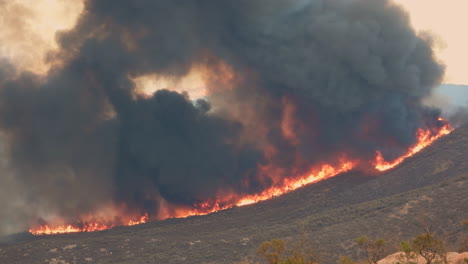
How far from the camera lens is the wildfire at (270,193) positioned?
Result: 114562 millimetres

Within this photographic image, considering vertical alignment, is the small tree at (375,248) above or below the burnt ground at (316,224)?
below

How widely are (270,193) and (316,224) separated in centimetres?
3677

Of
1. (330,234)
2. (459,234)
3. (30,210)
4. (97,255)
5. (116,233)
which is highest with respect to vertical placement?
(30,210)

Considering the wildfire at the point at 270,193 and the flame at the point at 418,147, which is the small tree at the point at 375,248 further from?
the wildfire at the point at 270,193

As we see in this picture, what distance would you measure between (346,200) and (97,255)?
4675 cm

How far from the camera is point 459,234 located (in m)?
65.1

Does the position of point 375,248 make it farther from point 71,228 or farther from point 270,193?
point 71,228

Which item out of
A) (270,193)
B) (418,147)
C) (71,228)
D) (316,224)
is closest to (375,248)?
(316,224)

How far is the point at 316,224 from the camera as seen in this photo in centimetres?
8312

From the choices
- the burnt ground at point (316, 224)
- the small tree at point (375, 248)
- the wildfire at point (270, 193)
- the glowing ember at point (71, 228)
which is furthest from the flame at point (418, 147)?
the glowing ember at point (71, 228)

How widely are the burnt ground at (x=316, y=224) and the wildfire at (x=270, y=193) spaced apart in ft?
20.1

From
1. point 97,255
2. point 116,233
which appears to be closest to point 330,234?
point 97,255

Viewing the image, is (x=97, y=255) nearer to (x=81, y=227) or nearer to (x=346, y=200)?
(x=81, y=227)

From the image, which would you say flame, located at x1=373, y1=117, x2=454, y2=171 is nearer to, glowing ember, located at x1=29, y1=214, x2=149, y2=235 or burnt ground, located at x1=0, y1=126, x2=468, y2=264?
burnt ground, located at x1=0, y1=126, x2=468, y2=264
